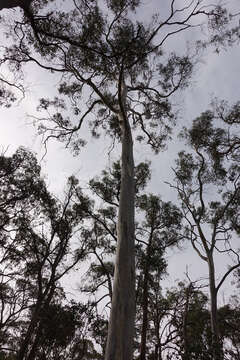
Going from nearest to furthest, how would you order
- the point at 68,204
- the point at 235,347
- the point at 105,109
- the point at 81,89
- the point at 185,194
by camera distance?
the point at 81,89, the point at 105,109, the point at 68,204, the point at 185,194, the point at 235,347

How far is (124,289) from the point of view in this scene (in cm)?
306

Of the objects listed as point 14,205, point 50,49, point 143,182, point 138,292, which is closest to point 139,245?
point 138,292

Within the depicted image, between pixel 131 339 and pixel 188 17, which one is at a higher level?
pixel 188 17

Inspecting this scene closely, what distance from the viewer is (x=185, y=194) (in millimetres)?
12391

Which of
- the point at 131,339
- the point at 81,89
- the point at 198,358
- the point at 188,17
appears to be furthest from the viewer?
the point at 81,89

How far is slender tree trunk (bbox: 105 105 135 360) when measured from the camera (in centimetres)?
264

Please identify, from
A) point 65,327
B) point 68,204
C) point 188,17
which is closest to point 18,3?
point 188,17

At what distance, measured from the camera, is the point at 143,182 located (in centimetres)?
1113

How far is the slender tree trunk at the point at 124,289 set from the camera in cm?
264

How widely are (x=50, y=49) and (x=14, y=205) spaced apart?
5.77m

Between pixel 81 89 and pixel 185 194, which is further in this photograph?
pixel 185 194

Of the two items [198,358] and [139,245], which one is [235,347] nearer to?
[139,245]

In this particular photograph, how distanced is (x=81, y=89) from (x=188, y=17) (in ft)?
12.7

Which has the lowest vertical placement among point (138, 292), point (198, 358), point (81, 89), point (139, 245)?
point (198, 358)
